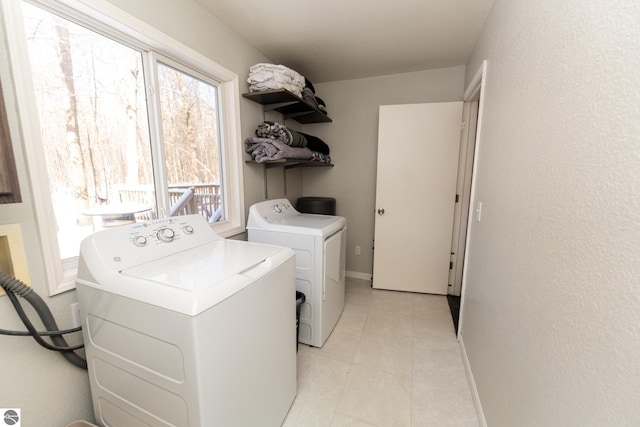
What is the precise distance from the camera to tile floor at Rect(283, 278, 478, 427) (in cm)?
138

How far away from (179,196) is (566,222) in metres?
1.95

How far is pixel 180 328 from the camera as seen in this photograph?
0.78 metres

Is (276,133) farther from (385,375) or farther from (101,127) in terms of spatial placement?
(385,375)

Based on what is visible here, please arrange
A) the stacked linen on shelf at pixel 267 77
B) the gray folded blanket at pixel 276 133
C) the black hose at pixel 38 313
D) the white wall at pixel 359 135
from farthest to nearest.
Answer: the white wall at pixel 359 135 → the gray folded blanket at pixel 276 133 → the stacked linen on shelf at pixel 267 77 → the black hose at pixel 38 313

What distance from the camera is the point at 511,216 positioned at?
111 cm

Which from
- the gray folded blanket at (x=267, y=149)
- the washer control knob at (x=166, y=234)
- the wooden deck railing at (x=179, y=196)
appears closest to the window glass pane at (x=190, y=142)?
the wooden deck railing at (x=179, y=196)

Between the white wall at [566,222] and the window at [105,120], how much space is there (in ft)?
5.81

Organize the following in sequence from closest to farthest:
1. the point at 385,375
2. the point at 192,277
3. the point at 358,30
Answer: the point at 192,277 → the point at 385,375 → the point at 358,30

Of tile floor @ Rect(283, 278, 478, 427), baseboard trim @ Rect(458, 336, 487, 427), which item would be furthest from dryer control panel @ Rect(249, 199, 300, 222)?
baseboard trim @ Rect(458, 336, 487, 427)

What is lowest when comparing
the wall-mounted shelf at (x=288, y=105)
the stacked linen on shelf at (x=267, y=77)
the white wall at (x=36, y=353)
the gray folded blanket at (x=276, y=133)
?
the white wall at (x=36, y=353)

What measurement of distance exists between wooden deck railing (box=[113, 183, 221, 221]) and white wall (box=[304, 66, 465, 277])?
1.42 meters

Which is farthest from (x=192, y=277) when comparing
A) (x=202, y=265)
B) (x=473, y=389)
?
(x=473, y=389)

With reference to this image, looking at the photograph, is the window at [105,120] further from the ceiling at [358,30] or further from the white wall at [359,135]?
the white wall at [359,135]

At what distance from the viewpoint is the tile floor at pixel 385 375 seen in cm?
138
